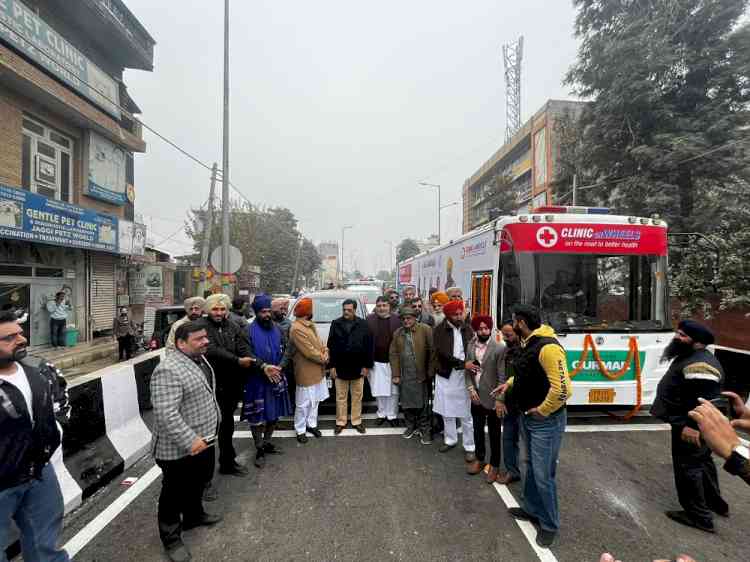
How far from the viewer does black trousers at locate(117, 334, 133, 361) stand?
10.6m

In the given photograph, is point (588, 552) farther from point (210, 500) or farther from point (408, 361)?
point (210, 500)

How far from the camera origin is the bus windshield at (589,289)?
5148mm

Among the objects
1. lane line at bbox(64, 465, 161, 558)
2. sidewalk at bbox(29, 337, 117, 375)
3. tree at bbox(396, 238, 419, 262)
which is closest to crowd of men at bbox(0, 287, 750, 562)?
lane line at bbox(64, 465, 161, 558)

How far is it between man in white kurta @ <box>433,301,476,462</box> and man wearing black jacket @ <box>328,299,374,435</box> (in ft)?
3.16

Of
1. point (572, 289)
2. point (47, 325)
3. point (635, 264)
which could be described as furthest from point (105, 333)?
point (635, 264)

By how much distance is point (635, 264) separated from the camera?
17.9 feet

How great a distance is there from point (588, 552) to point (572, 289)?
11.4 feet

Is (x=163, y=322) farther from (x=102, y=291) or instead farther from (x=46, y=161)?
(x=46, y=161)

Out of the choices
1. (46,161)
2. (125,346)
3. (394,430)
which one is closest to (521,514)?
(394,430)

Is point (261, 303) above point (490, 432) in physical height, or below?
above

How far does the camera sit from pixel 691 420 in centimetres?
311

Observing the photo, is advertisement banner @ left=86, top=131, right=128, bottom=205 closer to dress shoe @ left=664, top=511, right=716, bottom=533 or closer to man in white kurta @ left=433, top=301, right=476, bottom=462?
man in white kurta @ left=433, top=301, right=476, bottom=462

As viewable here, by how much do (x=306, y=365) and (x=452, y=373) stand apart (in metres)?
1.71

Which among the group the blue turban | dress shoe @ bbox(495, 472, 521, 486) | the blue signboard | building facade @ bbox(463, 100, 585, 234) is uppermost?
building facade @ bbox(463, 100, 585, 234)
